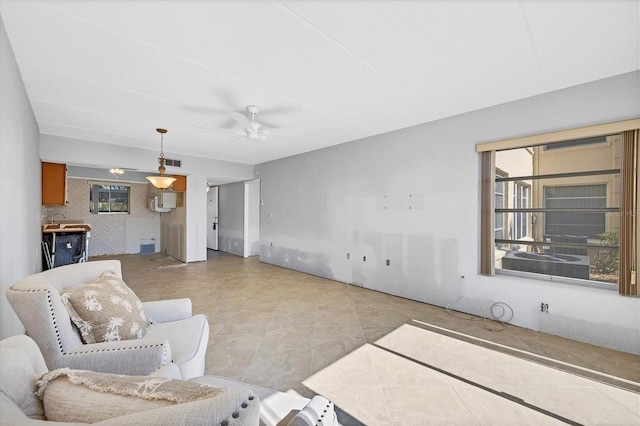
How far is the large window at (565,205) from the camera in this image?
2.72 meters

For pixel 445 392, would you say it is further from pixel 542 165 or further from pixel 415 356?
pixel 542 165

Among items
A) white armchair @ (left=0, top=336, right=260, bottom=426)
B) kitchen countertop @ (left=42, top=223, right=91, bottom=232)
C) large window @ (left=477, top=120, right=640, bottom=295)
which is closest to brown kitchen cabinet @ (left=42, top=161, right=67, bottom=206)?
kitchen countertop @ (left=42, top=223, right=91, bottom=232)

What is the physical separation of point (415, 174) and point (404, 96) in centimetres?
138

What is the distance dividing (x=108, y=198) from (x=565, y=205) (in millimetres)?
11044

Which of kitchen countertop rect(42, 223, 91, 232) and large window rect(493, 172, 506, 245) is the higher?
large window rect(493, 172, 506, 245)

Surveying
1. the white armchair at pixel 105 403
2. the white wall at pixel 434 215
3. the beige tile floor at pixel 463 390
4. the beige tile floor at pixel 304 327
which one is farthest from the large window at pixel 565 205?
the white armchair at pixel 105 403

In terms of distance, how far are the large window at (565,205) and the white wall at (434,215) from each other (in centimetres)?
16

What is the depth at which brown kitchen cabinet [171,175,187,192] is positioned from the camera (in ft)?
22.6

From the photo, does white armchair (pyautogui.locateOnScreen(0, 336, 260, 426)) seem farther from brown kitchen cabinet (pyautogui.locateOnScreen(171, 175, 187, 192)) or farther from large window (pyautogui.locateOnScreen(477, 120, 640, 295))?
brown kitchen cabinet (pyautogui.locateOnScreen(171, 175, 187, 192))

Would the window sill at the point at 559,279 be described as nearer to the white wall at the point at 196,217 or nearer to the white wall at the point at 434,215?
the white wall at the point at 434,215

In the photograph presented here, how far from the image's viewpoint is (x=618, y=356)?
2.61m

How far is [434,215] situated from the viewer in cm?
402

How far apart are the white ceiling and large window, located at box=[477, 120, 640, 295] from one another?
27.2 inches

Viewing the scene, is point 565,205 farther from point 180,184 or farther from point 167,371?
point 180,184
